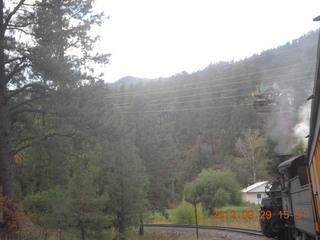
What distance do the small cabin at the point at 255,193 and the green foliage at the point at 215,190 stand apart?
7.99ft

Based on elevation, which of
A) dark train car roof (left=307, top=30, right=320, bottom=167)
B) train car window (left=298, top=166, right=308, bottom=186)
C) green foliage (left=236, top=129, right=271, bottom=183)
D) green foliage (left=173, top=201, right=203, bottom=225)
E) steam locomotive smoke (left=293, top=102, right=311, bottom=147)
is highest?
green foliage (left=236, top=129, right=271, bottom=183)

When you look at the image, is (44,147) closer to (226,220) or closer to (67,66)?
(67,66)

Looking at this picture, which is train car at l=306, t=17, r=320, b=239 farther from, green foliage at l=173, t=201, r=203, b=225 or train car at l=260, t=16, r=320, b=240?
green foliage at l=173, t=201, r=203, b=225

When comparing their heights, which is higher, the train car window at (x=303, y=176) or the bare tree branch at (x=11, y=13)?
the bare tree branch at (x=11, y=13)

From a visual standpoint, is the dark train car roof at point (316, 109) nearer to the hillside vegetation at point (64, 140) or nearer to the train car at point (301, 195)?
the train car at point (301, 195)

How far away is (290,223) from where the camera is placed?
46.5ft

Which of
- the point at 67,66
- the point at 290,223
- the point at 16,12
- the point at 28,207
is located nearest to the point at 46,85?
the point at 67,66

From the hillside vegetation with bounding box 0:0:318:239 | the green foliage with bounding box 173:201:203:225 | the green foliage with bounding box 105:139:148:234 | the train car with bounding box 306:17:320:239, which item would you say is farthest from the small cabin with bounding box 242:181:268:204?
the train car with bounding box 306:17:320:239

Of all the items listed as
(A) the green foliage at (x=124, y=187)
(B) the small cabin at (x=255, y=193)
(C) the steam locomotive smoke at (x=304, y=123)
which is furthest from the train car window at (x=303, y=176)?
(B) the small cabin at (x=255, y=193)

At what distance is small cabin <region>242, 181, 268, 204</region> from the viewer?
45.5 metres

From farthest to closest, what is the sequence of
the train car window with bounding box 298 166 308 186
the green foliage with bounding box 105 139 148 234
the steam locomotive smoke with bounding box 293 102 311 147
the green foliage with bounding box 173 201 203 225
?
1. the green foliage with bounding box 173 201 203 225
2. the green foliage with bounding box 105 139 148 234
3. the steam locomotive smoke with bounding box 293 102 311 147
4. the train car window with bounding box 298 166 308 186

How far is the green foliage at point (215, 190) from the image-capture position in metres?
40.5

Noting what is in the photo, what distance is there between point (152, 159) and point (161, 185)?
2.70m

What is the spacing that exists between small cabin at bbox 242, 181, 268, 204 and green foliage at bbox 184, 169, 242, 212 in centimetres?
243
